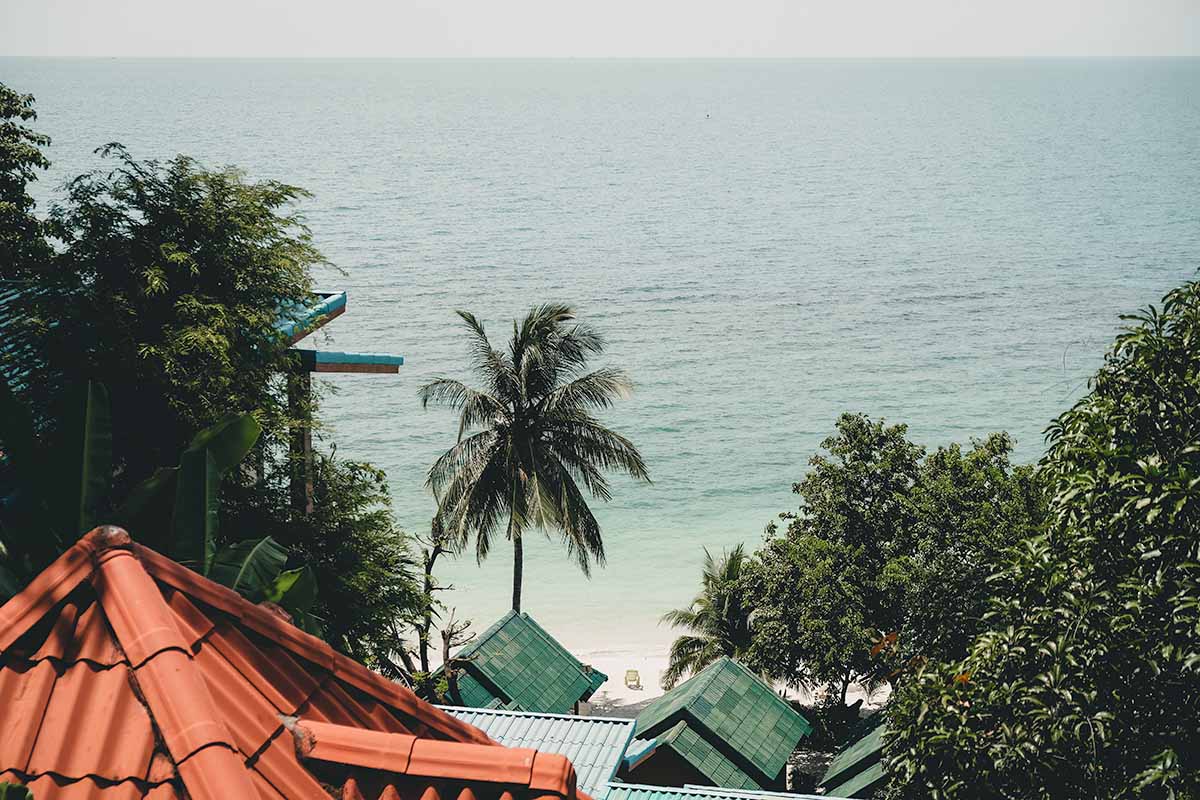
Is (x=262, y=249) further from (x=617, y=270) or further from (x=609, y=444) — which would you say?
(x=617, y=270)

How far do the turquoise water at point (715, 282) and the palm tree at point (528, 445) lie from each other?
11866 mm

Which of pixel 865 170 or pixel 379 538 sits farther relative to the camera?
pixel 865 170

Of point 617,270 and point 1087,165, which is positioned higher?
point 1087,165

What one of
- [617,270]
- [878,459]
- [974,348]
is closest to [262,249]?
[878,459]

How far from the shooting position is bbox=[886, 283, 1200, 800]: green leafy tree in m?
8.41

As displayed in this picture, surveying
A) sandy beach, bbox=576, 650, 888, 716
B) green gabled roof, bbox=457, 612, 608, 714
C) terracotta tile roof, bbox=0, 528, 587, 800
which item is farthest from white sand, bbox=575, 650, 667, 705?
terracotta tile roof, bbox=0, 528, 587, 800

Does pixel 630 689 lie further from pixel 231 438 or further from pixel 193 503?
pixel 193 503

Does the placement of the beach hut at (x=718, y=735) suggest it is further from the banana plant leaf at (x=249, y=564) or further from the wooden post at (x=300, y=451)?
the banana plant leaf at (x=249, y=564)

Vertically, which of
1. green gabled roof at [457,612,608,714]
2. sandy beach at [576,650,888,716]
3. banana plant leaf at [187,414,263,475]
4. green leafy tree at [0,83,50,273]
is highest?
green leafy tree at [0,83,50,273]

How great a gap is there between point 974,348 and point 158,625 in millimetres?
80219

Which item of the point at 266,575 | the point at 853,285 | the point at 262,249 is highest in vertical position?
the point at 853,285

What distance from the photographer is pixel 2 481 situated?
13859mm

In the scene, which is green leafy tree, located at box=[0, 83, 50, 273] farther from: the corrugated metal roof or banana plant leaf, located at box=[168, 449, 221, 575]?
banana plant leaf, located at box=[168, 449, 221, 575]

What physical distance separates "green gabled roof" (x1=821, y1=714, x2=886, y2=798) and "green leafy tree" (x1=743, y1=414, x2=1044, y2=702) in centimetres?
185
